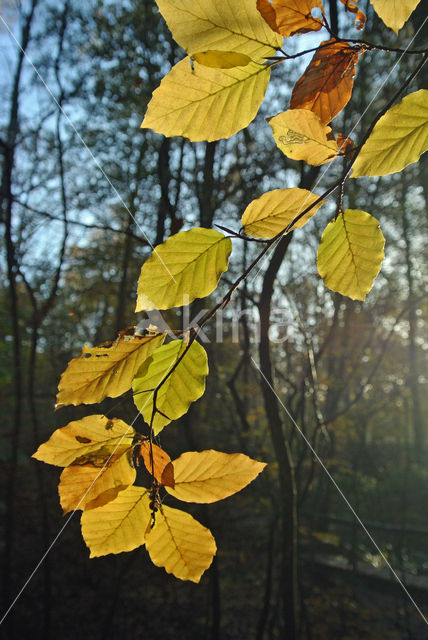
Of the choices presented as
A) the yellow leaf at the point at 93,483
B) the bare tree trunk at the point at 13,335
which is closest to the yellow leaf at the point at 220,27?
the yellow leaf at the point at 93,483

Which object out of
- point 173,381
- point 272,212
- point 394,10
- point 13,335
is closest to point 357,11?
point 394,10

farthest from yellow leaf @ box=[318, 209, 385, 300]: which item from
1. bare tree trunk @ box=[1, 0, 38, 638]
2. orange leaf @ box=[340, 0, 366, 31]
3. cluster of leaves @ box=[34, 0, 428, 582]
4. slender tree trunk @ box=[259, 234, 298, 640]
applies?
bare tree trunk @ box=[1, 0, 38, 638]

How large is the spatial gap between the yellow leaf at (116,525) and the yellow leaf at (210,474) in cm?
2

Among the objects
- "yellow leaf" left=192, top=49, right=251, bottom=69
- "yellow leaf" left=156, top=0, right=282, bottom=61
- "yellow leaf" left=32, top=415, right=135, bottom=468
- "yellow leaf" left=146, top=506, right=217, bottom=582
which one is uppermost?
"yellow leaf" left=156, top=0, right=282, bottom=61

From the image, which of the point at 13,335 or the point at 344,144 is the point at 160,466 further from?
the point at 13,335

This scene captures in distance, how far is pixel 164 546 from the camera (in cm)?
22

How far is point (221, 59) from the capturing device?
188mm

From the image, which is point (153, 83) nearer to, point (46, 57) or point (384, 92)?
point (384, 92)

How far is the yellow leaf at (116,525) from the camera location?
222mm

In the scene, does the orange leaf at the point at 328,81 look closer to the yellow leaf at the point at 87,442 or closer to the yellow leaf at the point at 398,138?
the yellow leaf at the point at 398,138

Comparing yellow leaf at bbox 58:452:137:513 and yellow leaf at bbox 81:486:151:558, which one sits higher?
yellow leaf at bbox 58:452:137:513

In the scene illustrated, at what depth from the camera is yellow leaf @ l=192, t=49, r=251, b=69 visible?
183mm

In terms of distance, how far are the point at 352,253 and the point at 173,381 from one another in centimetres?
14

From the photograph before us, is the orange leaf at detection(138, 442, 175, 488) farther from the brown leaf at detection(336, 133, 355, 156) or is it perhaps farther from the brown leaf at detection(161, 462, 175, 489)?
the brown leaf at detection(336, 133, 355, 156)
